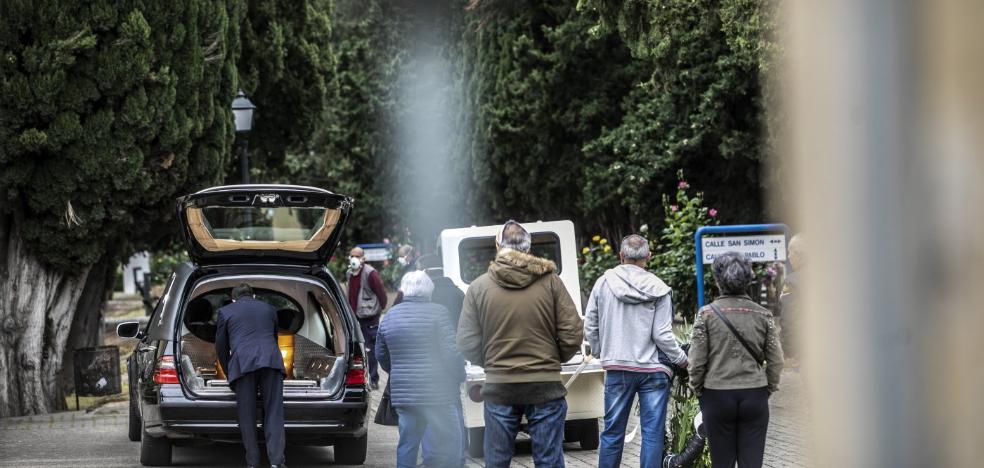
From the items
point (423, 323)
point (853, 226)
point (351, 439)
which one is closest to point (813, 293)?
point (853, 226)

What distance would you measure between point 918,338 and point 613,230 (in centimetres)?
3315

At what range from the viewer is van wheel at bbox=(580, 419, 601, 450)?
1092 cm

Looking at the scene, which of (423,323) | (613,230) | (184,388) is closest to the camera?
(423,323)

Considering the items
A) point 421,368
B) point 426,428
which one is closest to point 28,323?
point 426,428

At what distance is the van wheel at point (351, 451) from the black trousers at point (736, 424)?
4818 millimetres

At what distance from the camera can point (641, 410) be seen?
7879mm

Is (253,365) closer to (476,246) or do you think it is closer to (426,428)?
(426,428)

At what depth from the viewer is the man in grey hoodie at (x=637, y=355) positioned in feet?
25.5

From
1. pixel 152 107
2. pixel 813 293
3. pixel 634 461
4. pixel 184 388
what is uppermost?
pixel 152 107

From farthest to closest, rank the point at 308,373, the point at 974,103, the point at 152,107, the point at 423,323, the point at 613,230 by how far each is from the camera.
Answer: the point at 613,230 < the point at 152,107 < the point at 308,373 < the point at 423,323 < the point at 974,103

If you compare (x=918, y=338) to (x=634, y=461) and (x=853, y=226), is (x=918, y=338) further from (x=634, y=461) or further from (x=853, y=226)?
(x=634, y=461)

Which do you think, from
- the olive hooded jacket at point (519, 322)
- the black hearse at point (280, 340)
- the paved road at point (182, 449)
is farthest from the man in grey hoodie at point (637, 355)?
the black hearse at point (280, 340)

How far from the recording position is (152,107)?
610 inches

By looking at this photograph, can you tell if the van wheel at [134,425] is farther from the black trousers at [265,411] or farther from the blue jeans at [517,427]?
the blue jeans at [517,427]
